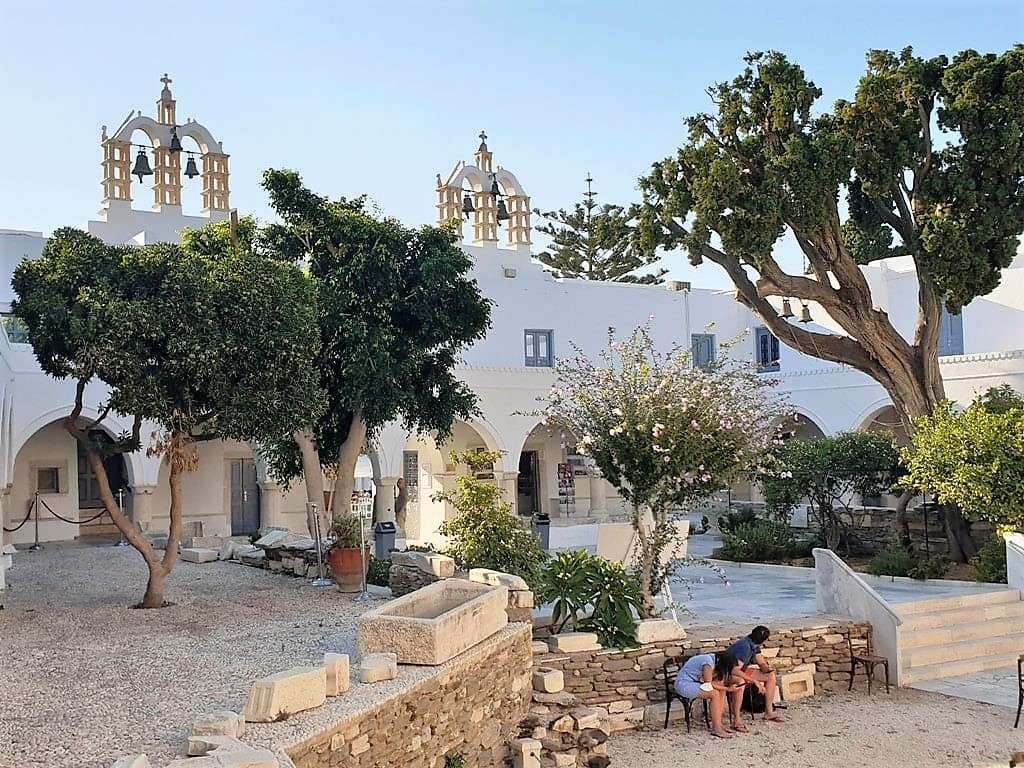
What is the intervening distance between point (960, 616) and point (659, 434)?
4.73 metres

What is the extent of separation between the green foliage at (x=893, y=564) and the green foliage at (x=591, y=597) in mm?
6194

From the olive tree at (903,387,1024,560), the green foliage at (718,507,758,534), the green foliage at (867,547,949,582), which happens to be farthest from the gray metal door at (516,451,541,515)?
the olive tree at (903,387,1024,560)

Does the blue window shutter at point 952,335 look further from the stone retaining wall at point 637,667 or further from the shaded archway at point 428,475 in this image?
the stone retaining wall at point 637,667

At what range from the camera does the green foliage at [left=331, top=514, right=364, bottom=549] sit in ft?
42.1

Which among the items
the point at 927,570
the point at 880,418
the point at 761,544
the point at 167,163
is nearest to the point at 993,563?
the point at 927,570

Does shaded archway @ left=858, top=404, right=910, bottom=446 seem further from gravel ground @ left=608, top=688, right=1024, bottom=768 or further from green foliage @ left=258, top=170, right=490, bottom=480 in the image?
gravel ground @ left=608, top=688, right=1024, bottom=768

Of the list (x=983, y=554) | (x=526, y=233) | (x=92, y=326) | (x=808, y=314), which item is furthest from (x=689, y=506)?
(x=526, y=233)

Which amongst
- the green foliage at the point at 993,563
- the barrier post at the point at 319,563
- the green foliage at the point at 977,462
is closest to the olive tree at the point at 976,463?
the green foliage at the point at 977,462

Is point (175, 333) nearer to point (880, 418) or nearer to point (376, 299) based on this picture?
point (376, 299)

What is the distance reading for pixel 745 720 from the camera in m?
10.2

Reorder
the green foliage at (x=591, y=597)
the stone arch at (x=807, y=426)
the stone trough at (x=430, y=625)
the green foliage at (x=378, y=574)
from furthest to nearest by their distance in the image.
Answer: the stone arch at (x=807, y=426), the green foliage at (x=378, y=574), the green foliage at (x=591, y=597), the stone trough at (x=430, y=625)

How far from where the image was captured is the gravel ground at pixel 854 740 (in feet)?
29.7

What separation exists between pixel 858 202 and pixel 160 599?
12.4m

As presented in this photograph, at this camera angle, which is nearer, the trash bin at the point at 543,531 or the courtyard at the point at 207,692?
the courtyard at the point at 207,692
